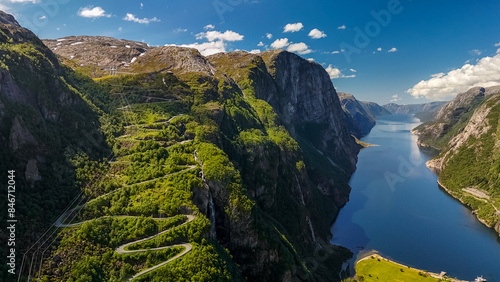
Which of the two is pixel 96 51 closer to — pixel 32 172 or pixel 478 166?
pixel 32 172

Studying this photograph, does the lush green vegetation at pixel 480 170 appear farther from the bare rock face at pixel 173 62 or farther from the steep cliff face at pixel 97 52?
the steep cliff face at pixel 97 52

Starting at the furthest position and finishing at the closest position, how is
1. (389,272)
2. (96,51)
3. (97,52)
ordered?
(96,51)
(97,52)
(389,272)

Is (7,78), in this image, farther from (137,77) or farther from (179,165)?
(137,77)

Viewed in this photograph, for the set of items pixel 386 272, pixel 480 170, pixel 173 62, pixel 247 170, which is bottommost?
pixel 386 272

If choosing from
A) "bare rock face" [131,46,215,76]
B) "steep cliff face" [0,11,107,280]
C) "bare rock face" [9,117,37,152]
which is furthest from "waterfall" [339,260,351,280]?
"bare rock face" [131,46,215,76]

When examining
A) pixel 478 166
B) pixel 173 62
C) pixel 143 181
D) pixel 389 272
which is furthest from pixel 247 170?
pixel 478 166

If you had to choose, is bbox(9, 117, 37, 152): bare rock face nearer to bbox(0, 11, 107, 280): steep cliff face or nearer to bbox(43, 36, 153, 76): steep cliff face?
bbox(0, 11, 107, 280): steep cliff face
